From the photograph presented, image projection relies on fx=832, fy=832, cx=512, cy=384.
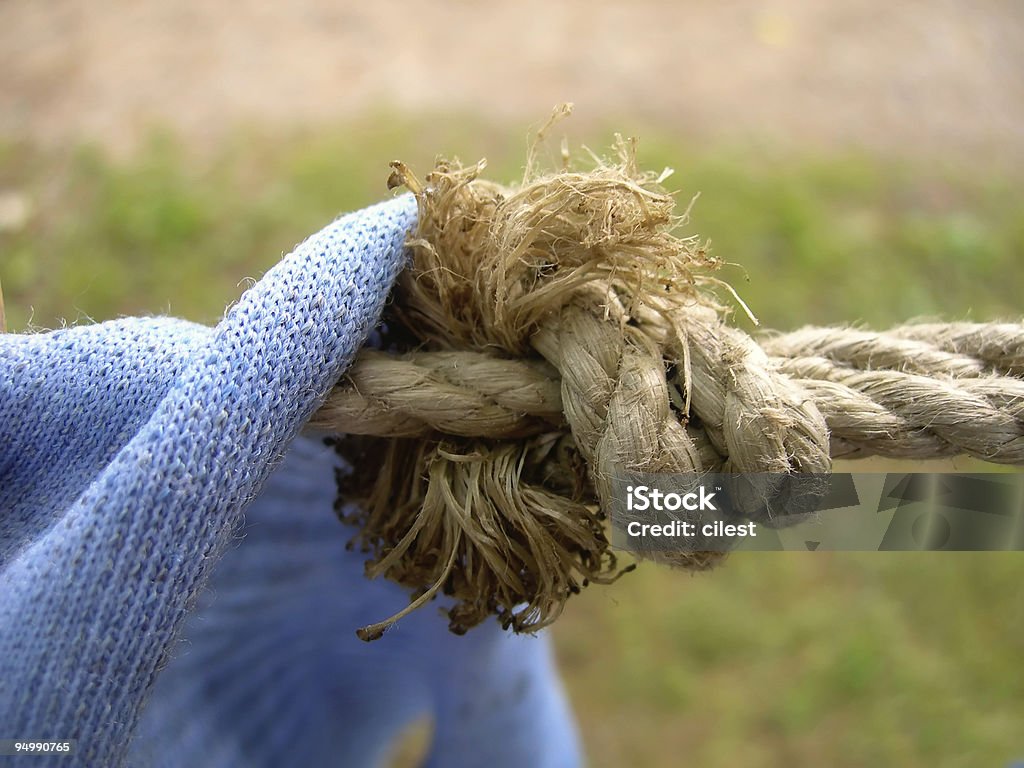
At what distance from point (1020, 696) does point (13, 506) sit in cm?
131

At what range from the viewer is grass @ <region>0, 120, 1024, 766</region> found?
119 cm

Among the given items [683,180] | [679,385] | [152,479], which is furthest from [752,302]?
[152,479]

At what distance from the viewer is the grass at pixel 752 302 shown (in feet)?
3.90

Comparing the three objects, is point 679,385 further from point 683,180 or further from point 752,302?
point 683,180

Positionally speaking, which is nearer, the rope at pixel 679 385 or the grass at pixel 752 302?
the rope at pixel 679 385

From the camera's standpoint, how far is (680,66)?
6.01 ft

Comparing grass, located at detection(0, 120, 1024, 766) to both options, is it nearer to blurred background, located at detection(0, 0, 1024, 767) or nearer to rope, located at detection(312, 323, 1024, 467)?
blurred background, located at detection(0, 0, 1024, 767)

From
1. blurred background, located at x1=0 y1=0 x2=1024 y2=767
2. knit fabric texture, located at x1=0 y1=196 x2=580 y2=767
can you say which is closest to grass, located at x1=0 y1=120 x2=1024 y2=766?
blurred background, located at x1=0 y1=0 x2=1024 y2=767

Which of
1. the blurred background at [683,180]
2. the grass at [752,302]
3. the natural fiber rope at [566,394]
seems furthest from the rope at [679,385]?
the blurred background at [683,180]

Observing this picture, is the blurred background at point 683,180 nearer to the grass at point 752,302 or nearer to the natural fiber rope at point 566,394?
the grass at point 752,302

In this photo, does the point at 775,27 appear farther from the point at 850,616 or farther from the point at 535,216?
the point at 535,216

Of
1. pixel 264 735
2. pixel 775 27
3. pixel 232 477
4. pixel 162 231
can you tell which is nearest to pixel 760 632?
pixel 264 735

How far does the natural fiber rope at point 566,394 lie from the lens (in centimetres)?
42

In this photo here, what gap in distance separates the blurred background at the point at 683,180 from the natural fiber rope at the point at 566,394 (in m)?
0.70
